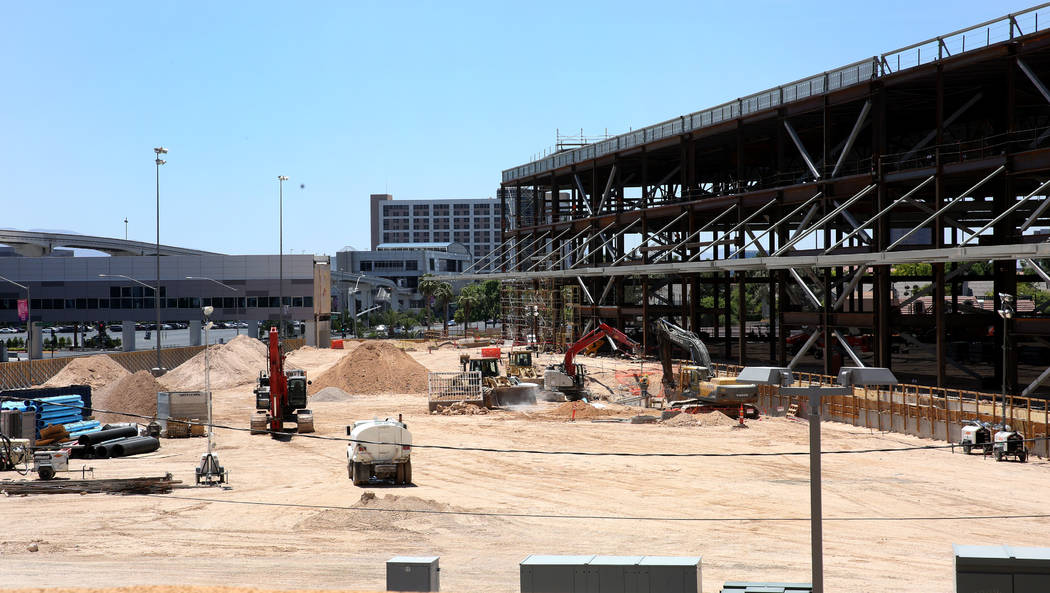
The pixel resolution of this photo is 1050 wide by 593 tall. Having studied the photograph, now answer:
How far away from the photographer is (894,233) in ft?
364

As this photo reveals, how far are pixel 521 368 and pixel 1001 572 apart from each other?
4281cm

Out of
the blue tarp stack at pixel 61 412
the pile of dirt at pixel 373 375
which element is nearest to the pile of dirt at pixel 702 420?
the pile of dirt at pixel 373 375

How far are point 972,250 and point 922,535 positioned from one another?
21451mm

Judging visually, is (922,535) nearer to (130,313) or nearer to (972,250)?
(972,250)

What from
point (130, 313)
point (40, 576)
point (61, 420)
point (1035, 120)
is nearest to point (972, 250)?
point (1035, 120)

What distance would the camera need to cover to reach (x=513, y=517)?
26.0 m

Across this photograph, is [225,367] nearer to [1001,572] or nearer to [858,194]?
[858,194]

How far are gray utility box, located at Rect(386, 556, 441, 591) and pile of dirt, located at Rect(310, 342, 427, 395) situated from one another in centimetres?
4095

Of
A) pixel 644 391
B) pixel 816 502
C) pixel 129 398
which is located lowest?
pixel 644 391

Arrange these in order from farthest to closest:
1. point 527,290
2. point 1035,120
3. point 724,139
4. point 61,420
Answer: point 527,290
point 724,139
point 1035,120
point 61,420

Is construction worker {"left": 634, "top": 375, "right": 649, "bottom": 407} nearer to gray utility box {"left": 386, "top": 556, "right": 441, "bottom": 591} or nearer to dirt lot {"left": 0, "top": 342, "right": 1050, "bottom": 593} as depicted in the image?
dirt lot {"left": 0, "top": 342, "right": 1050, "bottom": 593}

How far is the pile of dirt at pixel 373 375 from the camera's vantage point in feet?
192

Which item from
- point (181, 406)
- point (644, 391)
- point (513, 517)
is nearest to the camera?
point (513, 517)

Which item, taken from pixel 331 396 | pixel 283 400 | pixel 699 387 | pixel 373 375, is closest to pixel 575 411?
pixel 699 387
